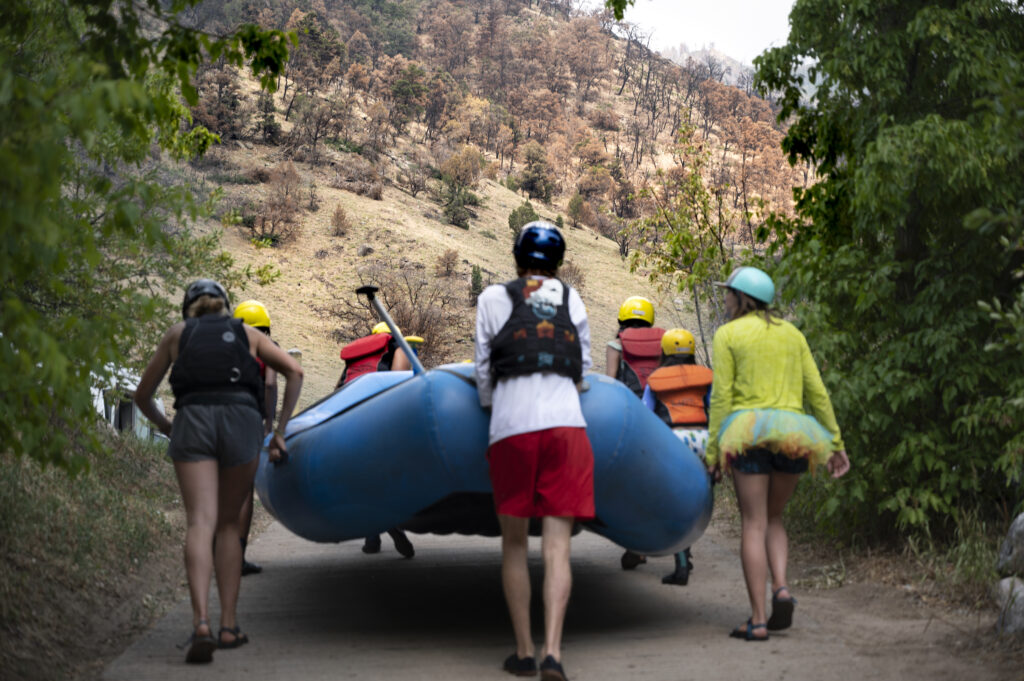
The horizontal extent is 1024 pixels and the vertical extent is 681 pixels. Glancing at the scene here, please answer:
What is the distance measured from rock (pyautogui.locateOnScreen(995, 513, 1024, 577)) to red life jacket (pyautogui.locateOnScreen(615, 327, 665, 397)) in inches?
104

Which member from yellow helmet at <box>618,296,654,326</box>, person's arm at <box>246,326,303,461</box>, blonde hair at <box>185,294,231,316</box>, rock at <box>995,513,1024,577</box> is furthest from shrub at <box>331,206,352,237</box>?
rock at <box>995,513,1024,577</box>

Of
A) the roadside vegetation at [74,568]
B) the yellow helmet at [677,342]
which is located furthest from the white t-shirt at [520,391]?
the yellow helmet at [677,342]

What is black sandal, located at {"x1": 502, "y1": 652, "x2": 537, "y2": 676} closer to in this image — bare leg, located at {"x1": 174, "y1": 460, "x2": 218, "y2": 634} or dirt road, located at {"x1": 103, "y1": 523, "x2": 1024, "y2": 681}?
dirt road, located at {"x1": 103, "y1": 523, "x2": 1024, "y2": 681}

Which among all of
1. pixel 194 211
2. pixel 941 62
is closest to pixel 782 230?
pixel 941 62

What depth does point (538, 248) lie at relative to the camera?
510cm

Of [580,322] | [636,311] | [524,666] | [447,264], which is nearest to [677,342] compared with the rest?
[636,311]

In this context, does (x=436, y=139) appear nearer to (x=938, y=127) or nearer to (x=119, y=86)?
(x=938, y=127)

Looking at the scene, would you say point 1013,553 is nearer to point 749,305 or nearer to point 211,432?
point 749,305

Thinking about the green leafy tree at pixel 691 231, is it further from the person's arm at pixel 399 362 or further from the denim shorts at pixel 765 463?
the denim shorts at pixel 765 463

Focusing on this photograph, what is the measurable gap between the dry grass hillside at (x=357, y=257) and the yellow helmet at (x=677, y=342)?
62.0 feet

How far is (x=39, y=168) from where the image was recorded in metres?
2.97

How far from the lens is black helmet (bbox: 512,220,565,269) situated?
510 cm

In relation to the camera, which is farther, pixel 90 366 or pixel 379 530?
pixel 379 530

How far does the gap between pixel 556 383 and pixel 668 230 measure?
1016 centimetres
